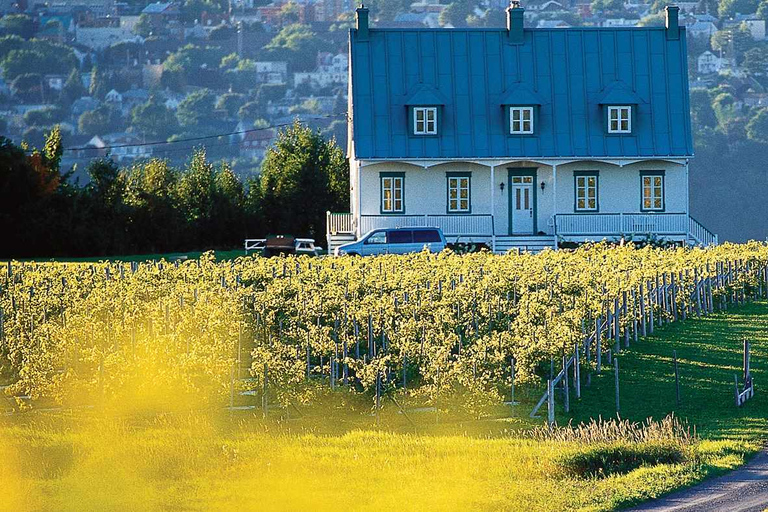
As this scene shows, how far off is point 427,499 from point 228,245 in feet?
133

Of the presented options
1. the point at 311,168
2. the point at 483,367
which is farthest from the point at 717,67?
the point at 483,367

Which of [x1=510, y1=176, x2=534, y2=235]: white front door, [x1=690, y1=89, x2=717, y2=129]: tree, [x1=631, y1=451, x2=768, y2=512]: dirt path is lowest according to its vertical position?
[x1=631, y1=451, x2=768, y2=512]: dirt path

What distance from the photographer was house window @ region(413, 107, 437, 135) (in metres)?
48.0

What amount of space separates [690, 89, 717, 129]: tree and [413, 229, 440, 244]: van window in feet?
317

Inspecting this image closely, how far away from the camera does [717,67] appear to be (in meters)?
192

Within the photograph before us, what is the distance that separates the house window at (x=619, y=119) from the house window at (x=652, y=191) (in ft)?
6.14

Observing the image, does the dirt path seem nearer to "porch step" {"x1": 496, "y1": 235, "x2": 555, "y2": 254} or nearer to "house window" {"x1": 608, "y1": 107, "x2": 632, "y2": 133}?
"porch step" {"x1": 496, "y1": 235, "x2": 555, "y2": 254}

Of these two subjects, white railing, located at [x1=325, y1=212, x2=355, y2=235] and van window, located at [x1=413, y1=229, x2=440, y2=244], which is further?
white railing, located at [x1=325, y1=212, x2=355, y2=235]

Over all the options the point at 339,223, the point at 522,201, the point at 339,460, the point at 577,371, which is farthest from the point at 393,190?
the point at 339,460

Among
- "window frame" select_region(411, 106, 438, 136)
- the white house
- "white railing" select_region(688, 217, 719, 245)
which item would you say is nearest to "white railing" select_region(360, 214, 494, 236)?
"window frame" select_region(411, 106, 438, 136)

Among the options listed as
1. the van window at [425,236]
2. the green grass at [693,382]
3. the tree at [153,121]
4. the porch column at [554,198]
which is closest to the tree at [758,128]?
the tree at [153,121]

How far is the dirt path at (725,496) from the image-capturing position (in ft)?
49.4

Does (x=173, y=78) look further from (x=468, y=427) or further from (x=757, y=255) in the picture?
(x=468, y=427)

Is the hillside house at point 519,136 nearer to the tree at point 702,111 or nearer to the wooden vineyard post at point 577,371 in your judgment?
the wooden vineyard post at point 577,371
